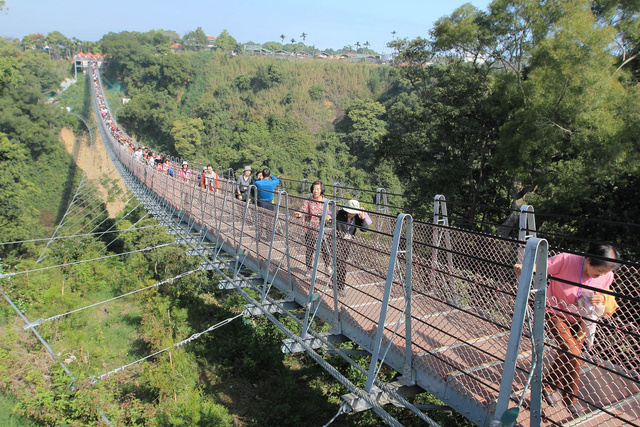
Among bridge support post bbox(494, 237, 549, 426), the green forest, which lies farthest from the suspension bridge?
the green forest

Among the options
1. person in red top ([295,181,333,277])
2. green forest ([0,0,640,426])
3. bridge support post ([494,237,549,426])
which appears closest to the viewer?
bridge support post ([494,237,549,426])

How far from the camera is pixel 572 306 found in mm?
1938

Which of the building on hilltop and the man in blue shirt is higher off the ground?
the building on hilltop

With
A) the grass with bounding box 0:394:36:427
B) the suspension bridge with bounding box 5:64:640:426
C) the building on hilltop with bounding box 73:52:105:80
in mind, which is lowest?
the grass with bounding box 0:394:36:427

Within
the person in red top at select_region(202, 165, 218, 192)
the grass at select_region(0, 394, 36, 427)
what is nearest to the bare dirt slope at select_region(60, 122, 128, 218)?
the person in red top at select_region(202, 165, 218, 192)

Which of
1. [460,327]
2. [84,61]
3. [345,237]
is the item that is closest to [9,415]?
[345,237]

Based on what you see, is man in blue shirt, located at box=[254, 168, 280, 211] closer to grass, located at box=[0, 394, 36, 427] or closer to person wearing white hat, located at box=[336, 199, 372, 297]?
person wearing white hat, located at box=[336, 199, 372, 297]

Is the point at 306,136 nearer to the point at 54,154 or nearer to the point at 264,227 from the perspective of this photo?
the point at 54,154

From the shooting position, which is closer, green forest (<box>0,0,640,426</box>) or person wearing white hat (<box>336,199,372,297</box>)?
person wearing white hat (<box>336,199,372,297</box>)

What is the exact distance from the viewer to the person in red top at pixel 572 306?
186cm

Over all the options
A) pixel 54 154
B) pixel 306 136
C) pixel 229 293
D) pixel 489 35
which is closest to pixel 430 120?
pixel 489 35

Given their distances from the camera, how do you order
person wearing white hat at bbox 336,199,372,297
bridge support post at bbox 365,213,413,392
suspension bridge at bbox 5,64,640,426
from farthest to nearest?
1. person wearing white hat at bbox 336,199,372,297
2. bridge support post at bbox 365,213,413,392
3. suspension bridge at bbox 5,64,640,426

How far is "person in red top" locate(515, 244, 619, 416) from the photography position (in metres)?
1.86

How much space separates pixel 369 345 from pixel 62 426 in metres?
4.17
